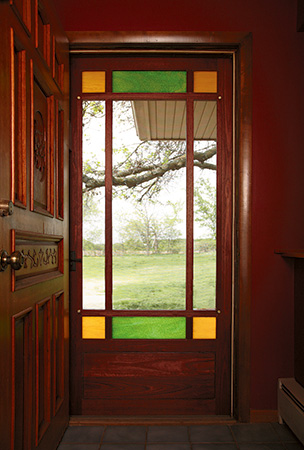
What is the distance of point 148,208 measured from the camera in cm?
238

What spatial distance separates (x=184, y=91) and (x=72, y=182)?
887 mm

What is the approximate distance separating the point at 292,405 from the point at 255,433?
0.29m

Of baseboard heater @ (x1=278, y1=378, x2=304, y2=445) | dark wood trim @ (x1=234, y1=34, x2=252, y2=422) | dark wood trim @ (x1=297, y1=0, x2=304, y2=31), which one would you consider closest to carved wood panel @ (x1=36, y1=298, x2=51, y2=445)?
dark wood trim @ (x1=234, y1=34, x2=252, y2=422)

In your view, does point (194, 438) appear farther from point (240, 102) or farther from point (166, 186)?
point (240, 102)

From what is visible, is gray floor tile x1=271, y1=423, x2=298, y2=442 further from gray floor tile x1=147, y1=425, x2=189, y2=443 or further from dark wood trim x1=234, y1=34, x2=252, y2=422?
gray floor tile x1=147, y1=425, x2=189, y2=443

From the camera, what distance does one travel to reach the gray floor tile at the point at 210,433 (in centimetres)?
212

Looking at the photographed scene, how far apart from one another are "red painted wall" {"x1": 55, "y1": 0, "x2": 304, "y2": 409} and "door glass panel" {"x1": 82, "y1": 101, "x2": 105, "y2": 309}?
53 cm

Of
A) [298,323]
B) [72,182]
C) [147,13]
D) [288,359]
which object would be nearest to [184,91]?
[147,13]

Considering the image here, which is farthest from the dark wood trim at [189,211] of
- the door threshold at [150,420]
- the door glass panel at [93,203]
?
the door threshold at [150,420]

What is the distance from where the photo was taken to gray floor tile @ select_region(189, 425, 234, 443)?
6.95 feet

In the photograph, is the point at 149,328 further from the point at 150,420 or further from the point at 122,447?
the point at 122,447

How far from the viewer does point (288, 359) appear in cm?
232

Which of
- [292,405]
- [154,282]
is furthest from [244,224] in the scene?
[292,405]

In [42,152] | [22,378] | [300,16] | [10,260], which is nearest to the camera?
[10,260]
